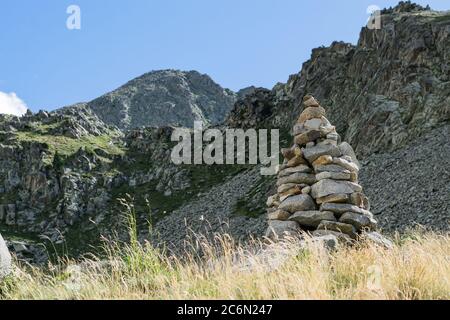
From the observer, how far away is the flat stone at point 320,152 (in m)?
15.1

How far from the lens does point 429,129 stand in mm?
74562

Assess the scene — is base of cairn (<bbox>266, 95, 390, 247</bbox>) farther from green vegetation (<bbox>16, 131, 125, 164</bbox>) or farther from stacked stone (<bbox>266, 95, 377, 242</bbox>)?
green vegetation (<bbox>16, 131, 125, 164</bbox>)

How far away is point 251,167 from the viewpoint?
120188mm

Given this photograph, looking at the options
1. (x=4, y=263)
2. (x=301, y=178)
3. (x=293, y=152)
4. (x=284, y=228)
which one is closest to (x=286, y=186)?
(x=301, y=178)

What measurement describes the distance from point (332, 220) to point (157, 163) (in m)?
137

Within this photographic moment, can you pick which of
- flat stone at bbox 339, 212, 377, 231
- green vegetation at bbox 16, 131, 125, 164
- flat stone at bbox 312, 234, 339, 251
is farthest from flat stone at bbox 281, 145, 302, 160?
green vegetation at bbox 16, 131, 125, 164

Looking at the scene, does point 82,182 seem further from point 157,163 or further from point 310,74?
point 310,74

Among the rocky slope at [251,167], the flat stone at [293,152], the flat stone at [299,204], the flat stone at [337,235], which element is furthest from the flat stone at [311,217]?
the rocky slope at [251,167]

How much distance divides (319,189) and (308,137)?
7.41 feet

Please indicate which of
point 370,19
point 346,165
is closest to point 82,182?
point 370,19

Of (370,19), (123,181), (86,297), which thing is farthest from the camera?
(123,181)

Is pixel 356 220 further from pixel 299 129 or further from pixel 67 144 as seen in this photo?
pixel 67 144

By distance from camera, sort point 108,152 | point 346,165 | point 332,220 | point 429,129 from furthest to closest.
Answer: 1. point 108,152
2. point 429,129
3. point 346,165
4. point 332,220
